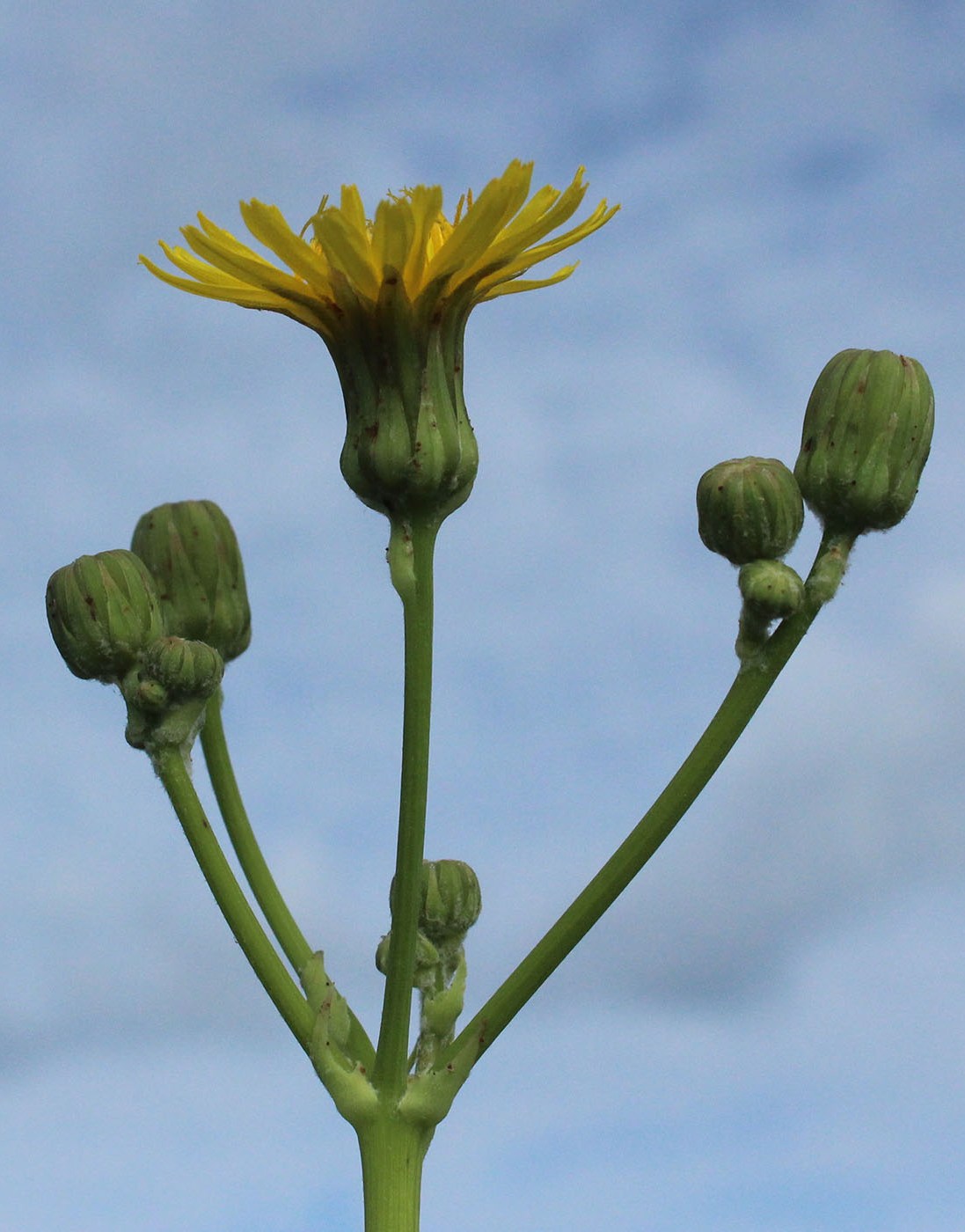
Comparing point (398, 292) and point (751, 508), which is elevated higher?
point (398, 292)

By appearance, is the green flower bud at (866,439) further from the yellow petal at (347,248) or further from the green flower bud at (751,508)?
the yellow petal at (347,248)

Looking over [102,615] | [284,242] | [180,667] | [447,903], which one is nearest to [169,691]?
[180,667]

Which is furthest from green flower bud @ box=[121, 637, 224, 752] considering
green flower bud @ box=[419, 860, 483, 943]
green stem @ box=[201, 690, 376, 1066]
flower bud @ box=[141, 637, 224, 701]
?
green flower bud @ box=[419, 860, 483, 943]

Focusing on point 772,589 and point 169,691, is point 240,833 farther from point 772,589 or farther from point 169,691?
point 772,589

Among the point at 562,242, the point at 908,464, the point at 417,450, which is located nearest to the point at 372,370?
the point at 417,450

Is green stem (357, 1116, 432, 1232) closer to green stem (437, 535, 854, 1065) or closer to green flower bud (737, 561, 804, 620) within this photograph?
green stem (437, 535, 854, 1065)
